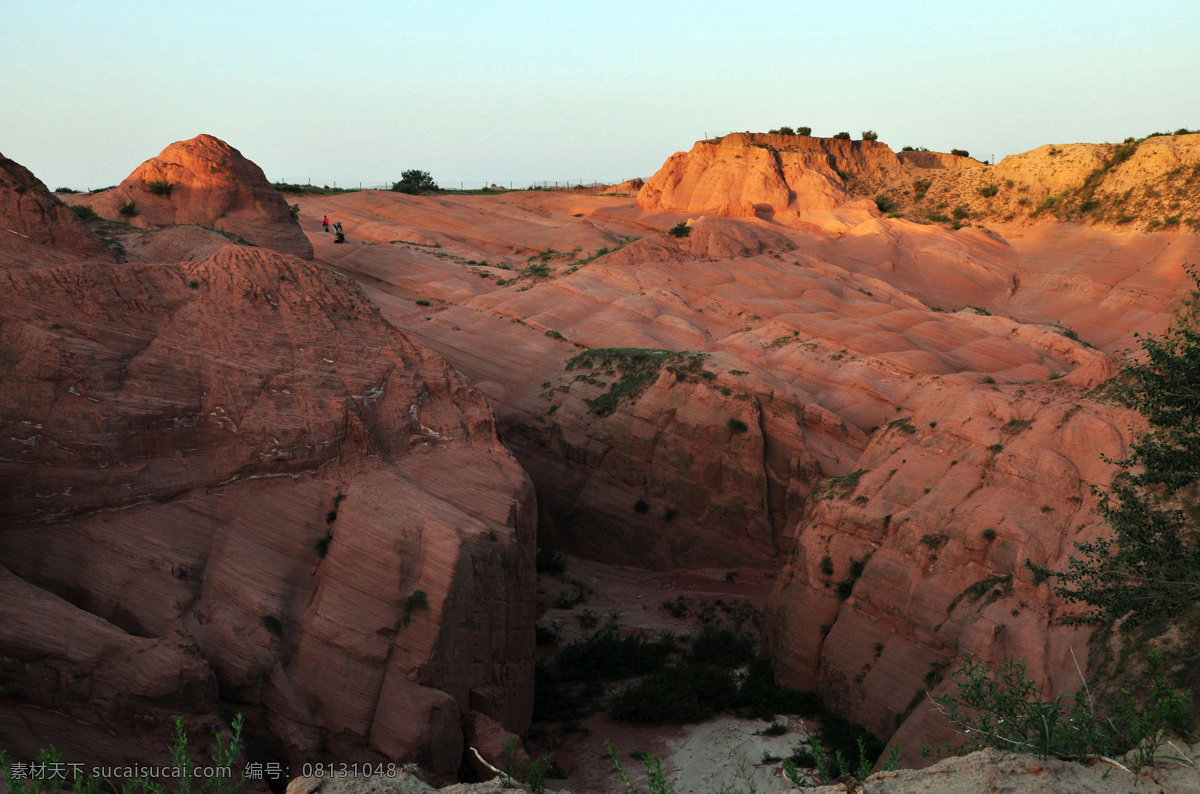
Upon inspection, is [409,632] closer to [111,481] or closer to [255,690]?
[255,690]

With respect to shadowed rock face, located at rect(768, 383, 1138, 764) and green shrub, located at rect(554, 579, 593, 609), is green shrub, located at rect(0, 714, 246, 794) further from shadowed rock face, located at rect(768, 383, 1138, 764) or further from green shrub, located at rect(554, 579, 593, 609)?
green shrub, located at rect(554, 579, 593, 609)

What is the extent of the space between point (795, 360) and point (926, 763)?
802 inches

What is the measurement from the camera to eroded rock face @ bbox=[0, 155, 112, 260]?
1959cm

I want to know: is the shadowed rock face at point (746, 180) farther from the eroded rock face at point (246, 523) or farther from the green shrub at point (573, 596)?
the eroded rock face at point (246, 523)

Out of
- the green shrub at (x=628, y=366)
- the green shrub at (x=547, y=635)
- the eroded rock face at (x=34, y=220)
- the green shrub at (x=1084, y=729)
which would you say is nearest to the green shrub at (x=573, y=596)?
the green shrub at (x=547, y=635)

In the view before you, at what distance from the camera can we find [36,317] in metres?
16.5

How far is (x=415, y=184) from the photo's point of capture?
76.2 metres

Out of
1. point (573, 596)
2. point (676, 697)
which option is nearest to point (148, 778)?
point (676, 697)

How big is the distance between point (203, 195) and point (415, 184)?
130ft

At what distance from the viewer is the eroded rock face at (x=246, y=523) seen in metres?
14.7

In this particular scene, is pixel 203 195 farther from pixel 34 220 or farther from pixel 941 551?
pixel 941 551

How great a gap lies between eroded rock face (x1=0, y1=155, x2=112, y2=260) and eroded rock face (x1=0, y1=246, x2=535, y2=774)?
9.89ft

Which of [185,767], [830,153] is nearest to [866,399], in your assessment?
[185,767]

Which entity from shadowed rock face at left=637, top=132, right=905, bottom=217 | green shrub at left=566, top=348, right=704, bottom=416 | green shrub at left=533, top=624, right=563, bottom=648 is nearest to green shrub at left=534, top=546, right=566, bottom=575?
green shrub at left=533, top=624, right=563, bottom=648
